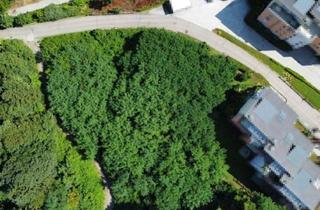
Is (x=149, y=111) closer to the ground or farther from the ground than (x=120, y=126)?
farther from the ground

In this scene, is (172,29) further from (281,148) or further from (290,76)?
(281,148)

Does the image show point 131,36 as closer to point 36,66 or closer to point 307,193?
point 36,66

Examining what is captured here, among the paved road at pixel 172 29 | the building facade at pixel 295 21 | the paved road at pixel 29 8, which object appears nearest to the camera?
the building facade at pixel 295 21

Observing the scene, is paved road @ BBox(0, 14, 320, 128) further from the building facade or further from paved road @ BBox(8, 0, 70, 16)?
the building facade

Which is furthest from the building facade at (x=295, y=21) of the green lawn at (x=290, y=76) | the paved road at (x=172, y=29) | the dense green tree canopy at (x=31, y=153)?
the dense green tree canopy at (x=31, y=153)

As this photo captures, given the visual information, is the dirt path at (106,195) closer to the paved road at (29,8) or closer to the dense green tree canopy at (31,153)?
the dense green tree canopy at (31,153)

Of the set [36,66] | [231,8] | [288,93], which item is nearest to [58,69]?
[36,66]

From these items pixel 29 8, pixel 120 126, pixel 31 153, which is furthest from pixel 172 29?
pixel 31 153
